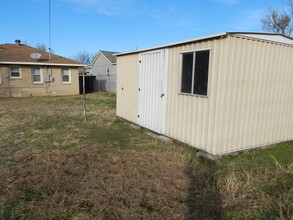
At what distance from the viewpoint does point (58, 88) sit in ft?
61.0

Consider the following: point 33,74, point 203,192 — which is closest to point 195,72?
point 203,192

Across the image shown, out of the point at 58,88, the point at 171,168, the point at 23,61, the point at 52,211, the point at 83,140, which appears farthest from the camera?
the point at 58,88

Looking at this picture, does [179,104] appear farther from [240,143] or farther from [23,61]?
[23,61]

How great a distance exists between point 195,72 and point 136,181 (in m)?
2.72

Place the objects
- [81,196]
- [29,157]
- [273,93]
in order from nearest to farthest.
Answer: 1. [81,196]
2. [29,157]
3. [273,93]

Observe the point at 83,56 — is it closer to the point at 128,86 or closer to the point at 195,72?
the point at 128,86

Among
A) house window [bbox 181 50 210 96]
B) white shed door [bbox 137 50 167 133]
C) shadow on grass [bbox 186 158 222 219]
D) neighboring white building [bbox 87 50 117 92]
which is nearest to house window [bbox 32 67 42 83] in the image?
neighboring white building [bbox 87 50 117 92]

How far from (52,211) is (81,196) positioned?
0.42m

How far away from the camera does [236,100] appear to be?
468 cm

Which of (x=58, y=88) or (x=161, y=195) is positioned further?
(x=58, y=88)

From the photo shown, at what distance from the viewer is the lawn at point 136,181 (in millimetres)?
2836

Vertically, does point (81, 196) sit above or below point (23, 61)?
below

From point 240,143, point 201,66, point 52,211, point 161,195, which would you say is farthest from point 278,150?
point 52,211

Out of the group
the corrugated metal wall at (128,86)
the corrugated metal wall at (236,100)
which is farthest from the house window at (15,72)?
the corrugated metal wall at (236,100)
